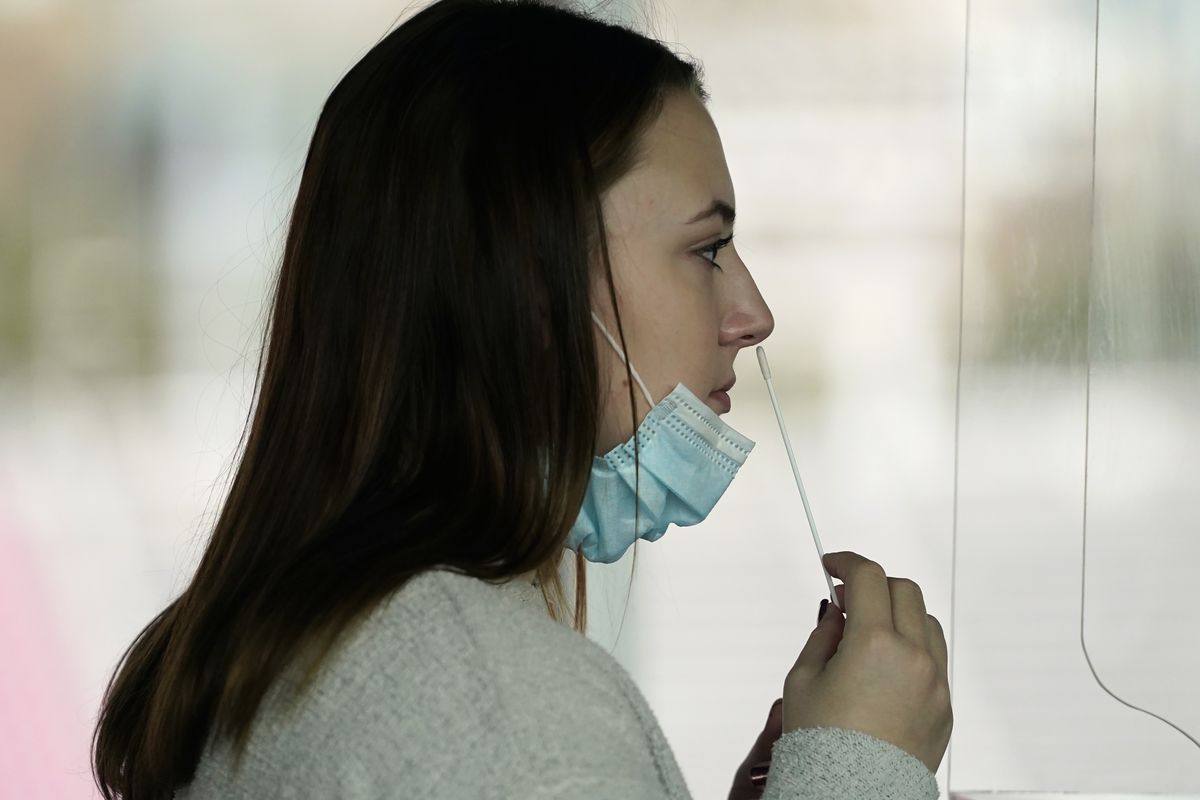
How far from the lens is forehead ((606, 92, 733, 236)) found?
0.87m

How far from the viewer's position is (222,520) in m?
0.77

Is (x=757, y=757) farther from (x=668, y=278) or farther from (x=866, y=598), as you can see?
(x=668, y=278)

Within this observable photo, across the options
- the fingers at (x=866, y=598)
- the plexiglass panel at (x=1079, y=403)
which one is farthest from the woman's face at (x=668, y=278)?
the plexiglass panel at (x=1079, y=403)

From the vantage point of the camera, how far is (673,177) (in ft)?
2.93

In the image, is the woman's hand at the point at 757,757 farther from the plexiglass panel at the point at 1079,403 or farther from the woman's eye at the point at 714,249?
the plexiglass panel at the point at 1079,403

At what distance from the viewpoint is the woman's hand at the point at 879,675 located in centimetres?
79

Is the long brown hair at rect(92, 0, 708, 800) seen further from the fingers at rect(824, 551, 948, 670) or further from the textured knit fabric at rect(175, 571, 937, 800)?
the fingers at rect(824, 551, 948, 670)

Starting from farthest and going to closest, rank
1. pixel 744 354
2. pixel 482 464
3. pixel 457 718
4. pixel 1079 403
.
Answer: pixel 744 354 < pixel 1079 403 < pixel 482 464 < pixel 457 718

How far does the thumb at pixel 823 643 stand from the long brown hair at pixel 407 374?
169 mm

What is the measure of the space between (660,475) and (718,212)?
0.18 m

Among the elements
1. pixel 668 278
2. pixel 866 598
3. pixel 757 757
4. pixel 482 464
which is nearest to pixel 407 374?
pixel 482 464

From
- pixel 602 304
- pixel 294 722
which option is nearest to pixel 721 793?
pixel 602 304

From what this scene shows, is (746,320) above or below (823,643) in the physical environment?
above

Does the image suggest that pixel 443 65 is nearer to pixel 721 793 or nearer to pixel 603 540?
pixel 603 540
